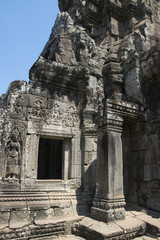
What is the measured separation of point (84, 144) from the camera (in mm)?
6246

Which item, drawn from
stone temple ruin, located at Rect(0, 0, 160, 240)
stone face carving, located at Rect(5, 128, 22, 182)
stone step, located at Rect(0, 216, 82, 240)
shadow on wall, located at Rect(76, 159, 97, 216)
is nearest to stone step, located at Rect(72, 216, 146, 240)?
stone temple ruin, located at Rect(0, 0, 160, 240)

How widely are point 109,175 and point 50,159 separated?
199 inches

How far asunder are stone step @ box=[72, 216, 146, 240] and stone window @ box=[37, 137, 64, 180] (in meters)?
4.27

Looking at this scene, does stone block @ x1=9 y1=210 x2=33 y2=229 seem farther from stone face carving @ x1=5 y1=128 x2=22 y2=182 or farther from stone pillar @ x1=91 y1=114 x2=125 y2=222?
stone pillar @ x1=91 y1=114 x2=125 y2=222

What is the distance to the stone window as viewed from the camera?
8.98 m

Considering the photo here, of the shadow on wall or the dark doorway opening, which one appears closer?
the shadow on wall

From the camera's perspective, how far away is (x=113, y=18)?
10.7m

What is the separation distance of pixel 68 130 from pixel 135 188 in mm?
2493

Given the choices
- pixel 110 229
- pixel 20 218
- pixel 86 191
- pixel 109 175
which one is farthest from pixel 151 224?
pixel 20 218

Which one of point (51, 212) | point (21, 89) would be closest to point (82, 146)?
point (51, 212)

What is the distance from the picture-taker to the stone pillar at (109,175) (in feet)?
15.3

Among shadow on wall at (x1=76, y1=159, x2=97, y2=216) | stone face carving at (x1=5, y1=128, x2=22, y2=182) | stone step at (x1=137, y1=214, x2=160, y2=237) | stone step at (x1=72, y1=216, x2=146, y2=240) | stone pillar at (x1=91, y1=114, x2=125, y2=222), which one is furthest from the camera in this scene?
shadow on wall at (x1=76, y1=159, x2=97, y2=216)

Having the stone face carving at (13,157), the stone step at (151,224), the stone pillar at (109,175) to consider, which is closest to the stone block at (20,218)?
the stone face carving at (13,157)

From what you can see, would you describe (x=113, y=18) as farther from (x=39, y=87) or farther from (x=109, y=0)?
(x=39, y=87)
